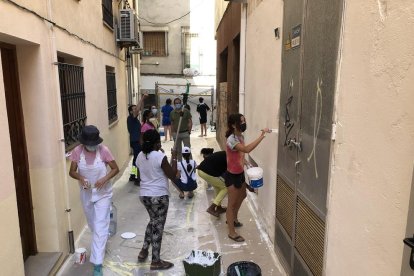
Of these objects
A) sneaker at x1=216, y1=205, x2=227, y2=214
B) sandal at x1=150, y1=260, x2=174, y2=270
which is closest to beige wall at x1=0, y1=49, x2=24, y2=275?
sandal at x1=150, y1=260, x2=174, y2=270

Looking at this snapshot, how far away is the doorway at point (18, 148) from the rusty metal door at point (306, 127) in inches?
112

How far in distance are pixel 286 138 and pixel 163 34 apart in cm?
1615

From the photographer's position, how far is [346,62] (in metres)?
2.35

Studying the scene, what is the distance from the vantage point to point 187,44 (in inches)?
727

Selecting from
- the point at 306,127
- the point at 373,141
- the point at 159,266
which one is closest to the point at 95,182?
the point at 159,266

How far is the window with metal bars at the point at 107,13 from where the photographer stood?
7.43m

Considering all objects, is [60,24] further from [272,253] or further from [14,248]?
[272,253]

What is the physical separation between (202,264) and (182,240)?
1241 mm

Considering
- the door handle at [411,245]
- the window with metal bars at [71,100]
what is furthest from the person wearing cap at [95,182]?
the door handle at [411,245]

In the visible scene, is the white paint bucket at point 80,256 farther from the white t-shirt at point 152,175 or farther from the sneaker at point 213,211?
the sneaker at point 213,211

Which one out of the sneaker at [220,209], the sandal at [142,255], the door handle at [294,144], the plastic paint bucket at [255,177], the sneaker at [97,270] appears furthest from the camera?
the sneaker at [220,209]

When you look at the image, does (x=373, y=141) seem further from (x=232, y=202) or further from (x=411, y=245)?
(x=232, y=202)

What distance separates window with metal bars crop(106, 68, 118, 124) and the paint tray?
4.84 meters

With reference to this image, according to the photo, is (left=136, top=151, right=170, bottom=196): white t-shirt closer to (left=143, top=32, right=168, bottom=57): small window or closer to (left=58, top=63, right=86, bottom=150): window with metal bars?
(left=58, top=63, right=86, bottom=150): window with metal bars
